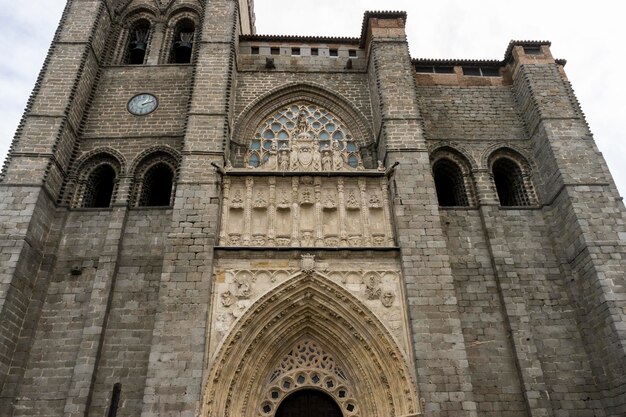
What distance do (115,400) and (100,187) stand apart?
5.18 meters

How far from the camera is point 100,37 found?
12.6 metres

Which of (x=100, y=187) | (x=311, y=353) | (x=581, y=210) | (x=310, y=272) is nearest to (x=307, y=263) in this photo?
(x=310, y=272)

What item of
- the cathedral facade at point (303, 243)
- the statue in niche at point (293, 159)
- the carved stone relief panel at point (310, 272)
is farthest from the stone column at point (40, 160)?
the statue in niche at point (293, 159)

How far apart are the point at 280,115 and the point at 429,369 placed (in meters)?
7.31

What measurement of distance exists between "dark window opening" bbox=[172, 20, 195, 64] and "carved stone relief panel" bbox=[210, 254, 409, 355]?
7.50 meters

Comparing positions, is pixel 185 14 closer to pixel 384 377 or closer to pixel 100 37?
pixel 100 37

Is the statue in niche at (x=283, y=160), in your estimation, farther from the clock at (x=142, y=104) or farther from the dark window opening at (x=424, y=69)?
the dark window opening at (x=424, y=69)

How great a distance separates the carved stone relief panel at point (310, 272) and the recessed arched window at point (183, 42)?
24.5 feet

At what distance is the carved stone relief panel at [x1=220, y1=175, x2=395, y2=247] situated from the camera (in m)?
9.30

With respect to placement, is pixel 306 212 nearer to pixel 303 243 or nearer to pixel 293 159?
pixel 303 243

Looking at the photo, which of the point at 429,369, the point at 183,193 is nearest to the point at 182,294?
the point at 183,193

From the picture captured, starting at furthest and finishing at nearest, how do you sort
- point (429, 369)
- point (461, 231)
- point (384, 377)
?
point (461, 231) → point (384, 377) → point (429, 369)

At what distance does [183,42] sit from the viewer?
533 inches

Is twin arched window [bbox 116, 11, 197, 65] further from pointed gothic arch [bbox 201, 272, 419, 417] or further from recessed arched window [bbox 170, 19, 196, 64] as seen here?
pointed gothic arch [bbox 201, 272, 419, 417]
